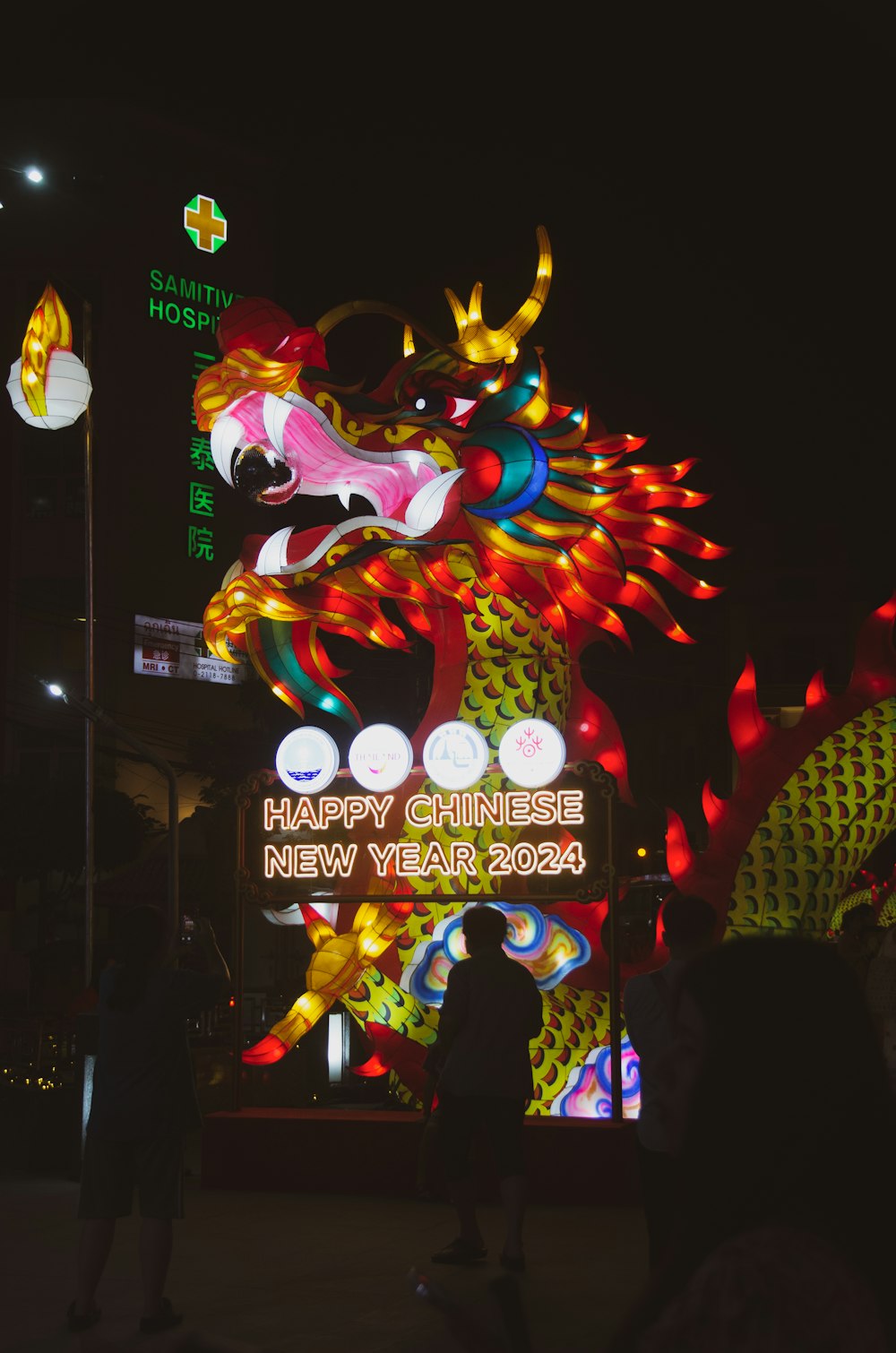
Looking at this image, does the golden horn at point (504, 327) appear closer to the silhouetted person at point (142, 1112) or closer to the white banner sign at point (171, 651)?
the silhouetted person at point (142, 1112)

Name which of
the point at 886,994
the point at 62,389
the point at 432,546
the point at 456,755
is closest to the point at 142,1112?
the point at 886,994

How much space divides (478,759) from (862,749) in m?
2.71

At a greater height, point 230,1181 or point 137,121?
point 137,121

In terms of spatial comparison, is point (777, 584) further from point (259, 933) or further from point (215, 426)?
point (215, 426)

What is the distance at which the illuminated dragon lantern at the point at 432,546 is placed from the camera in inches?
382

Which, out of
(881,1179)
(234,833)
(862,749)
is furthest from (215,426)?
(881,1179)

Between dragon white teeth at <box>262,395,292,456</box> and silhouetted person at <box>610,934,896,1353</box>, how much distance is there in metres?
8.58

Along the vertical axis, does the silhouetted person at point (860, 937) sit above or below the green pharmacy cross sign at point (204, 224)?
below

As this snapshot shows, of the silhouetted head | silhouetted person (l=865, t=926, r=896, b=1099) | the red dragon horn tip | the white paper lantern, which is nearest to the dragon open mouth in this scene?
the white paper lantern

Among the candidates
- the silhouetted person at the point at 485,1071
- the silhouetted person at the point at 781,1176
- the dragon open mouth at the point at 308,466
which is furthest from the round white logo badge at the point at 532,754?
the silhouetted person at the point at 781,1176

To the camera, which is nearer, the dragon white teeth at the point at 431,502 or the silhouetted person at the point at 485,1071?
the silhouetted person at the point at 485,1071

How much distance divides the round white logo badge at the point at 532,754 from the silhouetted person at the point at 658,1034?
3.38m

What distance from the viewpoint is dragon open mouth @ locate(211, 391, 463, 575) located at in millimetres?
9930

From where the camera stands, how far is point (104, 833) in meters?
26.8
